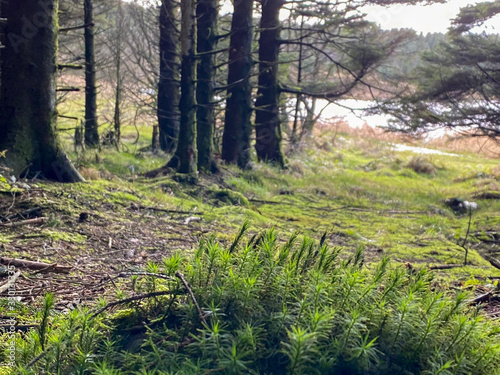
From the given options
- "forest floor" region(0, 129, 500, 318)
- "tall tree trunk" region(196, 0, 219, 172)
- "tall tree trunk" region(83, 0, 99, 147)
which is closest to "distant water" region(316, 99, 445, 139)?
"forest floor" region(0, 129, 500, 318)

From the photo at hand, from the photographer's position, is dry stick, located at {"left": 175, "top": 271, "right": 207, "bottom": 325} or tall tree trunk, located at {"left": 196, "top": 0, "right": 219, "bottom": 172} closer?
dry stick, located at {"left": 175, "top": 271, "right": 207, "bottom": 325}

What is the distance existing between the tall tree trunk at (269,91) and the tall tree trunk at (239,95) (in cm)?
108

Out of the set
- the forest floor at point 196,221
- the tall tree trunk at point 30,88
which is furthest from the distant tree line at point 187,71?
the forest floor at point 196,221

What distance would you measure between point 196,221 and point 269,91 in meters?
9.18

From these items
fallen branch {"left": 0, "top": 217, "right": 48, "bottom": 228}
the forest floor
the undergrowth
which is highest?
the undergrowth

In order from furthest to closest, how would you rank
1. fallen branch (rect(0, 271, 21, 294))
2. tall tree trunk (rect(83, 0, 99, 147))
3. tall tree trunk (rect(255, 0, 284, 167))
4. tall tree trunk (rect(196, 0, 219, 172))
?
tall tree trunk (rect(255, 0, 284, 167)) < tall tree trunk (rect(83, 0, 99, 147)) < tall tree trunk (rect(196, 0, 219, 172)) < fallen branch (rect(0, 271, 21, 294))

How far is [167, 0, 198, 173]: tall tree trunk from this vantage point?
812 centimetres

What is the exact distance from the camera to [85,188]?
6000mm

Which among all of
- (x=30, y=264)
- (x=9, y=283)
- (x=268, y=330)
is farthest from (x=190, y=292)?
(x=30, y=264)

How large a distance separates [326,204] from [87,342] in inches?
335

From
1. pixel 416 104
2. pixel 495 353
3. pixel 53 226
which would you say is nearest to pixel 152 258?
pixel 53 226

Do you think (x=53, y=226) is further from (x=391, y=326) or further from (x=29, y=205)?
(x=391, y=326)

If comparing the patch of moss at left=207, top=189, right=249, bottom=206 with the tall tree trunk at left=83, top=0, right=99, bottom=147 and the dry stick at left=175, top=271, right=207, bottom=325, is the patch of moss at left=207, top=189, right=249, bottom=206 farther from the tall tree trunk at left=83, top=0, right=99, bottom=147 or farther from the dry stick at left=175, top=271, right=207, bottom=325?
the dry stick at left=175, top=271, right=207, bottom=325

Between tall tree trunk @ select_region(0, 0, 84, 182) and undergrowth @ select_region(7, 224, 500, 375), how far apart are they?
4.38 m
